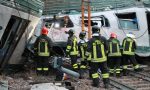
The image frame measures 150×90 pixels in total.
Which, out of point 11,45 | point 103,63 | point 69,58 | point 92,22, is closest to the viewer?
point 103,63

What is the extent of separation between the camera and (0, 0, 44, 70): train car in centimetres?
1070

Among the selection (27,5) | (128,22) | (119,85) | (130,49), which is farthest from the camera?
(128,22)

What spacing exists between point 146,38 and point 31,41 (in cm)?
459

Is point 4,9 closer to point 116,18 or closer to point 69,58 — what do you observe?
point 69,58

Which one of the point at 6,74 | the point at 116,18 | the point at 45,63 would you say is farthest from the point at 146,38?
the point at 6,74

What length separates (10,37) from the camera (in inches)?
462

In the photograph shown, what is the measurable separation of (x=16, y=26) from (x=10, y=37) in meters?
0.38

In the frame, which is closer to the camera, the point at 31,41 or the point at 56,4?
the point at 31,41

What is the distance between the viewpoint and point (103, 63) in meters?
10.6

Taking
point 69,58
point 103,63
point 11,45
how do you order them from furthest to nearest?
point 69,58
point 11,45
point 103,63

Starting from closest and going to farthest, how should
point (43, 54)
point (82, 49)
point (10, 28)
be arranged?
point (10, 28) → point (43, 54) → point (82, 49)

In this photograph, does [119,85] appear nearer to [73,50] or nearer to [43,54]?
[73,50]

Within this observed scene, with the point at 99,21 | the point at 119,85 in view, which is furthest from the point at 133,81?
the point at 99,21

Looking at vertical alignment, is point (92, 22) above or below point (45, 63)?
above
